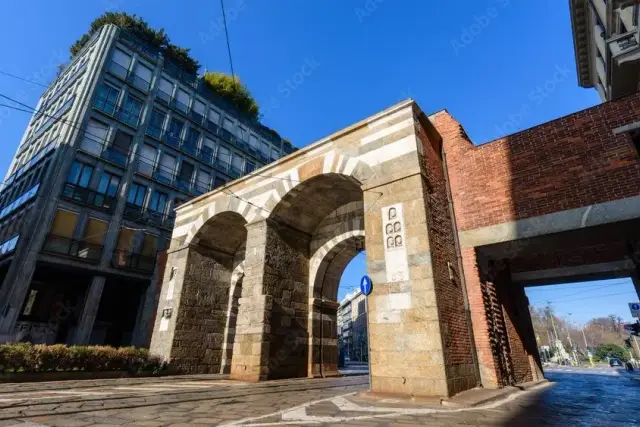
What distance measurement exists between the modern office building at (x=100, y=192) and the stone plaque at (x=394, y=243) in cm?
1505

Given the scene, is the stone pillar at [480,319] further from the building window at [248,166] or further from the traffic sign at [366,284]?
the building window at [248,166]

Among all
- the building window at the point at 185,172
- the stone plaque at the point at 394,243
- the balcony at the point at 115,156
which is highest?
the building window at the point at 185,172

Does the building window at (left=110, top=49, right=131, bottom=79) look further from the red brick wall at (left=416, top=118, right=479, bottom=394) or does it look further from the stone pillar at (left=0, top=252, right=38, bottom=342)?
the red brick wall at (left=416, top=118, right=479, bottom=394)

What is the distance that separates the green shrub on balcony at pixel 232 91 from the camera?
2920 centimetres

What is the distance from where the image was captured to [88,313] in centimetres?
1788

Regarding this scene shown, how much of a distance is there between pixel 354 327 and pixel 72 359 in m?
60.7

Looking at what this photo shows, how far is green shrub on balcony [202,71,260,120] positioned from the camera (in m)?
29.2

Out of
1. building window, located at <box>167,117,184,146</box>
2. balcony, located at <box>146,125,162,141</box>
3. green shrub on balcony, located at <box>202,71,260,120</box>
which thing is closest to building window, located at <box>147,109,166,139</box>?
balcony, located at <box>146,125,162,141</box>

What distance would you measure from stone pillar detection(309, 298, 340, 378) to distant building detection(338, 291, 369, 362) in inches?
1908

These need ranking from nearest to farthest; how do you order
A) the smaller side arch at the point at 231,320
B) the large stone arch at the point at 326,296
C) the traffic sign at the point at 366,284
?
the traffic sign at the point at 366,284
the large stone arch at the point at 326,296
the smaller side arch at the point at 231,320

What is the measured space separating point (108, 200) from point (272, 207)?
1469cm

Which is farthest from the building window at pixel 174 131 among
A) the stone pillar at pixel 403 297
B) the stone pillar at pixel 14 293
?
the stone pillar at pixel 403 297

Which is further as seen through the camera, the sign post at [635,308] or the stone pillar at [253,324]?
the sign post at [635,308]

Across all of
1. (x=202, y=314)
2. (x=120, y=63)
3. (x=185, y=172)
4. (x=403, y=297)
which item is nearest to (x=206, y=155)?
(x=185, y=172)
